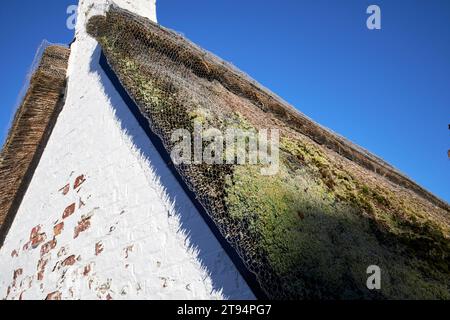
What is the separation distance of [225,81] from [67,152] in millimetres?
1997

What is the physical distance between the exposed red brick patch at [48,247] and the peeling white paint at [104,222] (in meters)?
0.01

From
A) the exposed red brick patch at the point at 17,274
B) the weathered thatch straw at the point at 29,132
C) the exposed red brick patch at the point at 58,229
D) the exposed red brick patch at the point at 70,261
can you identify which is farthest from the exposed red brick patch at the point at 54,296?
the weathered thatch straw at the point at 29,132

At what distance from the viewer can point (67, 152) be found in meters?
4.67

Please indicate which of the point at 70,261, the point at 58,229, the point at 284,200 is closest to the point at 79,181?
the point at 58,229

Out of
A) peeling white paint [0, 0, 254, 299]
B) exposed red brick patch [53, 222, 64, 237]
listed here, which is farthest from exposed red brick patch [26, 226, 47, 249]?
exposed red brick patch [53, 222, 64, 237]

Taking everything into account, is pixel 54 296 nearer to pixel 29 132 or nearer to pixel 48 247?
pixel 48 247

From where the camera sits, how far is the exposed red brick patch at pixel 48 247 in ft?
13.4

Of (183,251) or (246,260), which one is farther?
(183,251)

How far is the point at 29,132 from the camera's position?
16.8 feet

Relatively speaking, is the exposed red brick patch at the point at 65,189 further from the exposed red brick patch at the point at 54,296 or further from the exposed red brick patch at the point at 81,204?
the exposed red brick patch at the point at 54,296

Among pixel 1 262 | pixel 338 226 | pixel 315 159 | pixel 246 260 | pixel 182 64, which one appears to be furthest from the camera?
pixel 1 262
